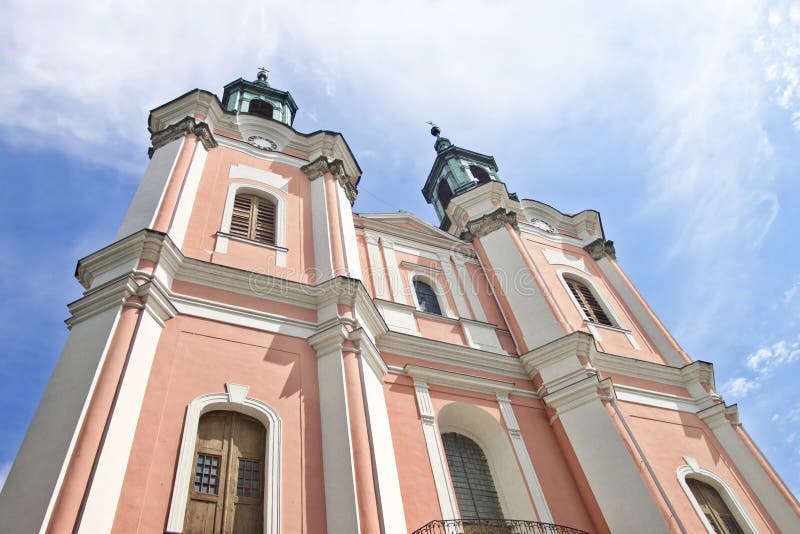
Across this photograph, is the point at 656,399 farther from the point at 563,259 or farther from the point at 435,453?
the point at 435,453

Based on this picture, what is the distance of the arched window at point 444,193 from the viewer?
26008 millimetres

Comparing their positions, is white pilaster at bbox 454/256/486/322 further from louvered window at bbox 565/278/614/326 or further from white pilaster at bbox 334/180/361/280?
white pilaster at bbox 334/180/361/280

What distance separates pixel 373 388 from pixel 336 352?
2.86ft

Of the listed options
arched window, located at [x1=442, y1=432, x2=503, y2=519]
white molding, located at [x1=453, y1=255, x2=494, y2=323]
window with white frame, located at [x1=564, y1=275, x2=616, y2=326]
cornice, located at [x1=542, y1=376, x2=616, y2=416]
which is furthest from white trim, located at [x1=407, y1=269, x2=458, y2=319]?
window with white frame, located at [x1=564, y1=275, x2=616, y2=326]

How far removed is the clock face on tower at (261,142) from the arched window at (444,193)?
10.0 metres

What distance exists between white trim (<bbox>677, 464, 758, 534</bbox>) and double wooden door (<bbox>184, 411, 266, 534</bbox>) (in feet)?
27.0

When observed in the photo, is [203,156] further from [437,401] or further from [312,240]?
[437,401]

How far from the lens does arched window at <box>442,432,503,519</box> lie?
11164 mm

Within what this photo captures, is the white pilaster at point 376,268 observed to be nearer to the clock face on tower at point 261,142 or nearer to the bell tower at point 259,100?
the clock face on tower at point 261,142

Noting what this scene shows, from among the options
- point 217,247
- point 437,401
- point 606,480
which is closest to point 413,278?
point 437,401

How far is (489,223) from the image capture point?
1856cm

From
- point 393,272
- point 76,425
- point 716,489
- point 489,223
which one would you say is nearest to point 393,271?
point 393,272

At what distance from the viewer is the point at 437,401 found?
12219 millimetres

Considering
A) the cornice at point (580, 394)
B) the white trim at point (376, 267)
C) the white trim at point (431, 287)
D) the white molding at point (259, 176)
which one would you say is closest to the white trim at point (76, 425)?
the white molding at point (259, 176)
